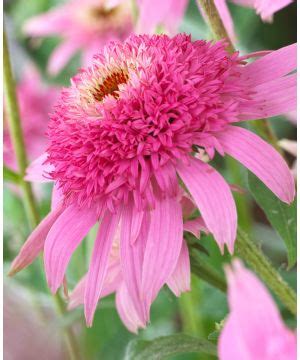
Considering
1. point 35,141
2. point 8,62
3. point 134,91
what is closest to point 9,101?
point 8,62

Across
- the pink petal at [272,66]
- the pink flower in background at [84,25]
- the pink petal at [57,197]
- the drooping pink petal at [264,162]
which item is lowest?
the pink petal at [57,197]

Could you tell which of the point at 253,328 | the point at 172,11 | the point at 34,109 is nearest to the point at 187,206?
the point at 253,328

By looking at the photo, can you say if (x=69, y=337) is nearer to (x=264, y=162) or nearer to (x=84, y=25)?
(x=264, y=162)

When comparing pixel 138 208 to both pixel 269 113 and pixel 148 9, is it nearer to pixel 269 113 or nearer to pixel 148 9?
pixel 269 113

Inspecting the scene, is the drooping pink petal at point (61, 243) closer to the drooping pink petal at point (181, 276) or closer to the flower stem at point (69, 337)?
the drooping pink petal at point (181, 276)

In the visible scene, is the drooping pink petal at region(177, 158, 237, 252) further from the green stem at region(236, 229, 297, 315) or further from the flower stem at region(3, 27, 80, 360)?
the flower stem at region(3, 27, 80, 360)

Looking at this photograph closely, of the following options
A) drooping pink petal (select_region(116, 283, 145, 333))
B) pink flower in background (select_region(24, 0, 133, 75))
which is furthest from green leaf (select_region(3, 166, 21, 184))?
pink flower in background (select_region(24, 0, 133, 75))

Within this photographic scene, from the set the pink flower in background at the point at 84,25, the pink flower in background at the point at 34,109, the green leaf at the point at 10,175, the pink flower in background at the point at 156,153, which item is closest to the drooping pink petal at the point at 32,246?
the pink flower in background at the point at 156,153
